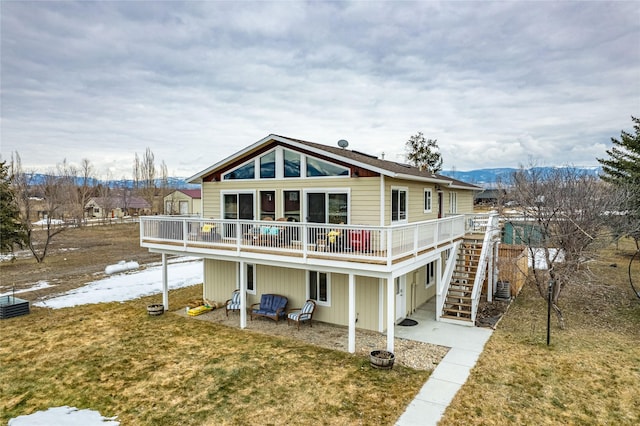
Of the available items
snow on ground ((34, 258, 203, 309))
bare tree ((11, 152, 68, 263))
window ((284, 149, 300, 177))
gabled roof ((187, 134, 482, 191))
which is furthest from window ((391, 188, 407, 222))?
bare tree ((11, 152, 68, 263))

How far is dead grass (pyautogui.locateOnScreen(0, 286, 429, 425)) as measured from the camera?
7164 millimetres

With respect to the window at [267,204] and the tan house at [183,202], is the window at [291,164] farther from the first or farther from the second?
the tan house at [183,202]

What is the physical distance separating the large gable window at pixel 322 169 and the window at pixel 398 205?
1831 millimetres

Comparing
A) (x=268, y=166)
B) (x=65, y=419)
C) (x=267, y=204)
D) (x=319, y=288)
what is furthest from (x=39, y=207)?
(x=65, y=419)

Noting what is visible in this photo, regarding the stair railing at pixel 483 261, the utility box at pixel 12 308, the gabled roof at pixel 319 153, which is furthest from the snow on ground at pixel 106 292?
the stair railing at pixel 483 261

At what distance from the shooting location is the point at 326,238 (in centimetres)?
1005

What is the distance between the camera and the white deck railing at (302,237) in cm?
941

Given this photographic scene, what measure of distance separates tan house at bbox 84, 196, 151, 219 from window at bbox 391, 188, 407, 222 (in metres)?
63.9

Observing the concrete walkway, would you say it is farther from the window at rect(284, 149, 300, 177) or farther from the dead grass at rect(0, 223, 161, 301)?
the dead grass at rect(0, 223, 161, 301)

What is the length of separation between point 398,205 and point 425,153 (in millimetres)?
27261

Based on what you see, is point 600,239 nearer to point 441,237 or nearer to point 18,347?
point 441,237

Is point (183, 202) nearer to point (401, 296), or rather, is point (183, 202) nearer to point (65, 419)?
point (401, 296)

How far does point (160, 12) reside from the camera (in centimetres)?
1465

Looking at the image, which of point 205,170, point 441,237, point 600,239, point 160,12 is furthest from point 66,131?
point 600,239
